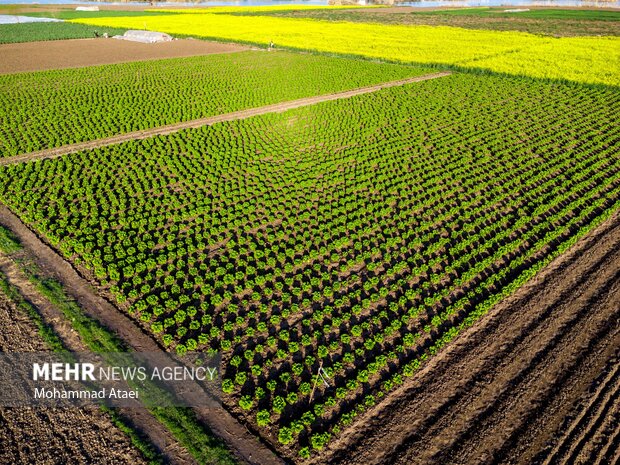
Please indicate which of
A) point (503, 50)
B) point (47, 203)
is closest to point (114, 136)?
point (47, 203)

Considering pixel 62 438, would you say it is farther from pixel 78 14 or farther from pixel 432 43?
pixel 78 14

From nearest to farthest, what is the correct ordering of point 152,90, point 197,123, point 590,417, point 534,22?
1. point 590,417
2. point 197,123
3. point 152,90
4. point 534,22

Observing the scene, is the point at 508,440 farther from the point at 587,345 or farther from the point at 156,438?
the point at 156,438

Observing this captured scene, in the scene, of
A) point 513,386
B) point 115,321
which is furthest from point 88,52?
point 513,386

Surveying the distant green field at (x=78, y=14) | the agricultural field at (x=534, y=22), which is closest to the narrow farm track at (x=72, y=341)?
the agricultural field at (x=534, y=22)

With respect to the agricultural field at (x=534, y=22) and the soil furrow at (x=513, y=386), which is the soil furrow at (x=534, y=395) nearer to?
the soil furrow at (x=513, y=386)

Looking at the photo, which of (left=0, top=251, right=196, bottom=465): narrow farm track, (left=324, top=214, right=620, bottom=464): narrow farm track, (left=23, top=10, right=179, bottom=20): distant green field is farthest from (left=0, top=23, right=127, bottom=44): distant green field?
(left=324, top=214, right=620, bottom=464): narrow farm track

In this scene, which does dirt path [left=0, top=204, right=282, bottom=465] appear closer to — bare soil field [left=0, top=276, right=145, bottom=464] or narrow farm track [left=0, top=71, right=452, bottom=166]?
bare soil field [left=0, top=276, right=145, bottom=464]
